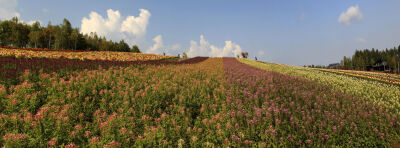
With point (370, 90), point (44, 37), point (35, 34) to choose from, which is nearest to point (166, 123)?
point (370, 90)

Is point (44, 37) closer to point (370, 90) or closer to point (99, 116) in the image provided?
point (99, 116)

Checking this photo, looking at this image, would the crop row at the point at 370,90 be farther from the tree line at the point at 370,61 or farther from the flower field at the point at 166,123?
the tree line at the point at 370,61

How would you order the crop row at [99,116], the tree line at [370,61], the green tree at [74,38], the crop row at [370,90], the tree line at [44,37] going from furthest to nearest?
the tree line at [370,61], the green tree at [74,38], the tree line at [44,37], the crop row at [370,90], the crop row at [99,116]

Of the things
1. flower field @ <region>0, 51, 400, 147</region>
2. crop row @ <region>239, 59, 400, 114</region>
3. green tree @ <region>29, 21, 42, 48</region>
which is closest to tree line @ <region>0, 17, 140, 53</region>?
green tree @ <region>29, 21, 42, 48</region>

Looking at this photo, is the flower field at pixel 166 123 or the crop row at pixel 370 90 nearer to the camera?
the flower field at pixel 166 123

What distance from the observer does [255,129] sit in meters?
4.30

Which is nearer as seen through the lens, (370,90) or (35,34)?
(370,90)

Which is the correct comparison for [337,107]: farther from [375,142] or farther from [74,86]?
[74,86]

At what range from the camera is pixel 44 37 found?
5972 centimetres

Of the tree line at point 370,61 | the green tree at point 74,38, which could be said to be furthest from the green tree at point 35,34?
the tree line at point 370,61

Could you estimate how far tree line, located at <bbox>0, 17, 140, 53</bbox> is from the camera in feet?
170

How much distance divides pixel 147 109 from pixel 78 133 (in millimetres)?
1671

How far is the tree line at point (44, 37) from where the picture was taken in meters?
51.7

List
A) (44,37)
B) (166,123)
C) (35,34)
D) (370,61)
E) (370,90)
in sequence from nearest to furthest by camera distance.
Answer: (166,123) < (370,90) < (35,34) < (44,37) < (370,61)
